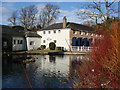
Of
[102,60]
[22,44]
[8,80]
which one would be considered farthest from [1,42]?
[102,60]

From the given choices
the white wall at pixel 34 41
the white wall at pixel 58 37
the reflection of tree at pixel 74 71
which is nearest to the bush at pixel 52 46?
the white wall at pixel 58 37

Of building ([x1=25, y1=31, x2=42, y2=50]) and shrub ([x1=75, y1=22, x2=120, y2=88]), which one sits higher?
building ([x1=25, y1=31, x2=42, y2=50])

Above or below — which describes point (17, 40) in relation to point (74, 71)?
above

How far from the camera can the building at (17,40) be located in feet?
85.6

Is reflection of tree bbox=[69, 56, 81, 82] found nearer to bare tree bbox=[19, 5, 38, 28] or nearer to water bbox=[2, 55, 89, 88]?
water bbox=[2, 55, 89, 88]

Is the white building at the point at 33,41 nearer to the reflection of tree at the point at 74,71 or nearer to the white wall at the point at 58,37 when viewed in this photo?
the white wall at the point at 58,37

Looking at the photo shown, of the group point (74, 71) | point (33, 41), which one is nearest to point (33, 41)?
point (33, 41)

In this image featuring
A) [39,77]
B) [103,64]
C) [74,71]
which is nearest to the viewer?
[103,64]

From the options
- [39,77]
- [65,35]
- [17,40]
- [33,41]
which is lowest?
[39,77]

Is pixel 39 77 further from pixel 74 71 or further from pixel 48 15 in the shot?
pixel 48 15

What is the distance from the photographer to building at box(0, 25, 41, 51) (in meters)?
26.1

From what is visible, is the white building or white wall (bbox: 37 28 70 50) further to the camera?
the white building

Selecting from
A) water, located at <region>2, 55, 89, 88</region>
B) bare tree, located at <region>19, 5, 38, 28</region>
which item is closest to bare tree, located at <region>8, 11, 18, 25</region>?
bare tree, located at <region>19, 5, 38, 28</region>

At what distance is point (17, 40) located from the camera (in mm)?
28500
